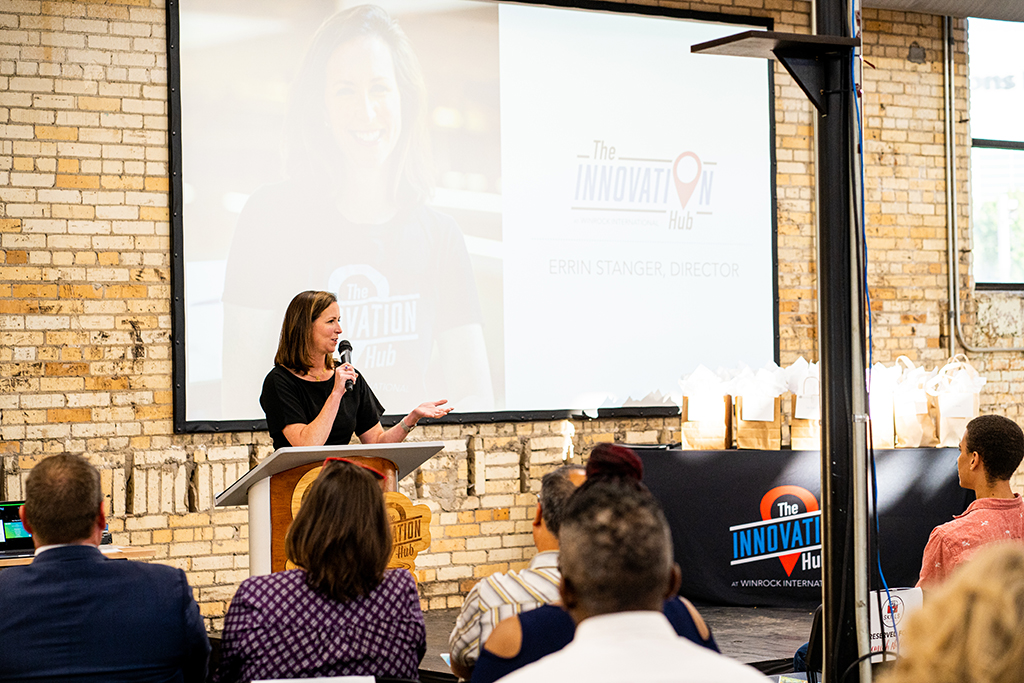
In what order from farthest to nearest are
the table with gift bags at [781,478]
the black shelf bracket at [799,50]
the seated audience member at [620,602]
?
the table with gift bags at [781,478] < the black shelf bracket at [799,50] < the seated audience member at [620,602]

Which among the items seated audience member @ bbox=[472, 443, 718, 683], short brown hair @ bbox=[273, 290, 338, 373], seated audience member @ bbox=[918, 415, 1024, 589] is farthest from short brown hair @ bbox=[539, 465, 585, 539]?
short brown hair @ bbox=[273, 290, 338, 373]

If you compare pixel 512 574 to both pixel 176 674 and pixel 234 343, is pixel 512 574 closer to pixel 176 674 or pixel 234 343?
pixel 176 674

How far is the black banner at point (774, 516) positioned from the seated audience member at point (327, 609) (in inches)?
131

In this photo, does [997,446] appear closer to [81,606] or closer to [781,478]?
[781,478]

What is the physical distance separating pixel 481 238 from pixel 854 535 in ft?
11.1

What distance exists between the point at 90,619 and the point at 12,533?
1866mm

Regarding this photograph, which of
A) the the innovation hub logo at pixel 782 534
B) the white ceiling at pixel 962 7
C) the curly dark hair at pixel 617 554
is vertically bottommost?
the the innovation hub logo at pixel 782 534

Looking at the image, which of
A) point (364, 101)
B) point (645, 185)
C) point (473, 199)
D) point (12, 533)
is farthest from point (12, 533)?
point (645, 185)

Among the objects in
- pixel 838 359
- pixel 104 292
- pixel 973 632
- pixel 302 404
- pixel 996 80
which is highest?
pixel 996 80

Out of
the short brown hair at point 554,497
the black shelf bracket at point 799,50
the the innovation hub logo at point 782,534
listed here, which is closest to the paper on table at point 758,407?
the the innovation hub logo at point 782,534

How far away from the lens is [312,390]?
12.5ft

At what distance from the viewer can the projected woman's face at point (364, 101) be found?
18.2 feet

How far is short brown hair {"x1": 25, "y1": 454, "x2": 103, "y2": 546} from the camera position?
86.3 inches

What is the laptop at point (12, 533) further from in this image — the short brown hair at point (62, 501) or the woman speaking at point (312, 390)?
the short brown hair at point (62, 501)
